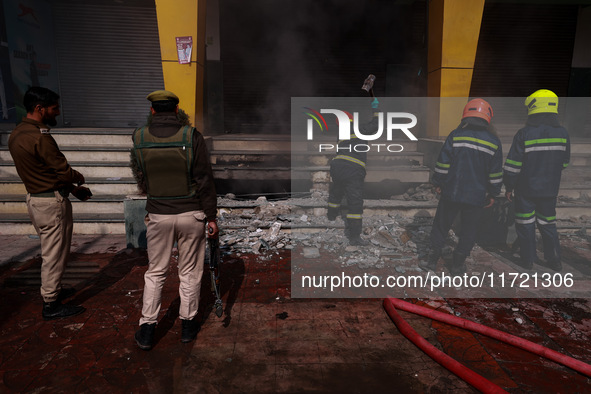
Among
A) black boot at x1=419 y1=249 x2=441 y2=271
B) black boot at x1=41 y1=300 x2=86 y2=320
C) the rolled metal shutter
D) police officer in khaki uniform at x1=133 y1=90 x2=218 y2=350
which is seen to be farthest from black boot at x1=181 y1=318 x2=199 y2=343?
the rolled metal shutter

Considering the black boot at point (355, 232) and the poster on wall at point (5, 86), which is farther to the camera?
the poster on wall at point (5, 86)

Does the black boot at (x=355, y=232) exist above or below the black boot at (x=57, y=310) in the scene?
above

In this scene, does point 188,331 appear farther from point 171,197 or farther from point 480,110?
point 480,110

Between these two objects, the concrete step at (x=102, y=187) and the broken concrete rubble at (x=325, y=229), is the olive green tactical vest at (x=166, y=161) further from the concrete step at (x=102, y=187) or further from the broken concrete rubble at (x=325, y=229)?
the concrete step at (x=102, y=187)

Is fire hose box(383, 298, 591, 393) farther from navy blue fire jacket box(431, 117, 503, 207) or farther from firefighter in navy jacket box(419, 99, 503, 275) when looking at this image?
navy blue fire jacket box(431, 117, 503, 207)

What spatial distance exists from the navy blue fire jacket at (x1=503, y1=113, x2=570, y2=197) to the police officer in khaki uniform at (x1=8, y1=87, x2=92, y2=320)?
5.38 meters

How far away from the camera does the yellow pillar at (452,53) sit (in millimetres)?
8117

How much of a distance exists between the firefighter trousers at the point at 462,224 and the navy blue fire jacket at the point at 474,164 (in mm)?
114

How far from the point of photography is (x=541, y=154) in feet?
15.3

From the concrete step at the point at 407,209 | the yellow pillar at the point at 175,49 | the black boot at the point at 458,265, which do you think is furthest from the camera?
the yellow pillar at the point at 175,49

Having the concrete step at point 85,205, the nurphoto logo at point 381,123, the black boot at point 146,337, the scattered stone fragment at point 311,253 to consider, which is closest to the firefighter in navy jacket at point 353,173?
the scattered stone fragment at point 311,253

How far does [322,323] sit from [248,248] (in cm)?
233

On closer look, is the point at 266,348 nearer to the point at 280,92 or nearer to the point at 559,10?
the point at 280,92

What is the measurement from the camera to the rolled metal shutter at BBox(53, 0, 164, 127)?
11305mm
